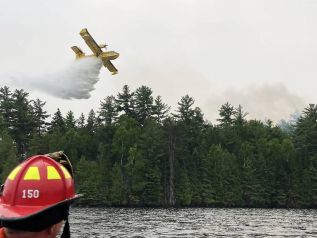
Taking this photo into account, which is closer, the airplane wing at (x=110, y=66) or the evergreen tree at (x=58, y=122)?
Answer: the airplane wing at (x=110, y=66)

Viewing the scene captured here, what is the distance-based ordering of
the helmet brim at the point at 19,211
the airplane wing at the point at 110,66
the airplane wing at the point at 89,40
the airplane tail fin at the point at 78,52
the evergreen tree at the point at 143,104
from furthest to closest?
the evergreen tree at the point at 143,104
the airplane tail fin at the point at 78,52
the airplane wing at the point at 110,66
the airplane wing at the point at 89,40
the helmet brim at the point at 19,211

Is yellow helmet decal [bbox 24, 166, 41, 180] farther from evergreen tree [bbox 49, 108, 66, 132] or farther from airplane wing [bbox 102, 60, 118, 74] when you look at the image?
evergreen tree [bbox 49, 108, 66, 132]

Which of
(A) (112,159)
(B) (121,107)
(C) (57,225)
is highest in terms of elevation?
(B) (121,107)

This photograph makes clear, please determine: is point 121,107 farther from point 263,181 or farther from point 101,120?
point 263,181

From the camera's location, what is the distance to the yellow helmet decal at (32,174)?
2529 mm

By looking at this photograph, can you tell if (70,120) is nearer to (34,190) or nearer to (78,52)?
(78,52)

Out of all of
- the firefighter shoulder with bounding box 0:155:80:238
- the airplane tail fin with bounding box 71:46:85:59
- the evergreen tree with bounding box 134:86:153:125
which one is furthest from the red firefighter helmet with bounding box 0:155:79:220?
the evergreen tree with bounding box 134:86:153:125

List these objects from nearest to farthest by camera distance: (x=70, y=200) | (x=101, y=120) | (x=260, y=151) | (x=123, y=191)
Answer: (x=70, y=200) < (x=123, y=191) < (x=260, y=151) < (x=101, y=120)

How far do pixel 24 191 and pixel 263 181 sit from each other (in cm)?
11040

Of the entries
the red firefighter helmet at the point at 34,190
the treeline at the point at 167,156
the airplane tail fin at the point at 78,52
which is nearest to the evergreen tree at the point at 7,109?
the treeline at the point at 167,156

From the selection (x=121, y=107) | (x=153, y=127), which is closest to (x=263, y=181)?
(x=153, y=127)

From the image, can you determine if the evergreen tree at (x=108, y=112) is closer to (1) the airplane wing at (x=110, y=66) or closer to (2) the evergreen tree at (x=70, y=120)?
(2) the evergreen tree at (x=70, y=120)

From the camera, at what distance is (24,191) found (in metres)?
2.49

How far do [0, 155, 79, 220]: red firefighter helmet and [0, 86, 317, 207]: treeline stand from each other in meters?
98.5
